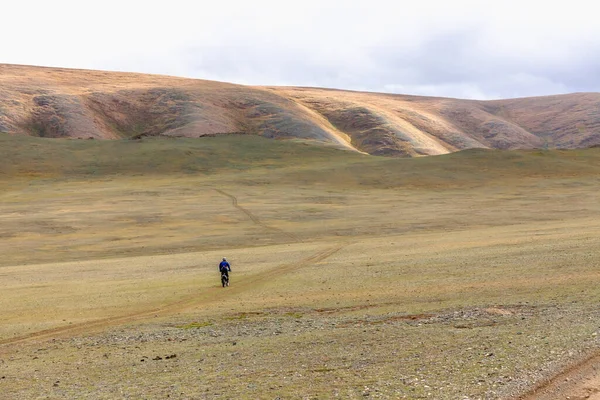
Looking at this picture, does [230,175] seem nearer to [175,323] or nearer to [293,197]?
[293,197]

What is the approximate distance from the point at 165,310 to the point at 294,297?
460 cm

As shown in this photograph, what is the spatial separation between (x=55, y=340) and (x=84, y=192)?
2783 inches

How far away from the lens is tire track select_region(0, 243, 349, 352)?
74.6 ft

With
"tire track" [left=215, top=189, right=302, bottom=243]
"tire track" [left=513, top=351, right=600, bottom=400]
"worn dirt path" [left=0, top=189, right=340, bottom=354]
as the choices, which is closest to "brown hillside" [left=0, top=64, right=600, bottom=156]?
"tire track" [left=215, top=189, right=302, bottom=243]

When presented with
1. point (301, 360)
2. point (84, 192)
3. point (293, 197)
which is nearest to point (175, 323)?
point (301, 360)

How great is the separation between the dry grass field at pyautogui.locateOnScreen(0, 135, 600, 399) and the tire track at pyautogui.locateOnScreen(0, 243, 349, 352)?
149 mm

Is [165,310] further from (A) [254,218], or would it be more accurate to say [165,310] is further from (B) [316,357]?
(A) [254,218]

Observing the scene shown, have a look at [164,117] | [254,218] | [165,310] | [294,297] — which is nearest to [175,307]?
[165,310]

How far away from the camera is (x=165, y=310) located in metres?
26.1

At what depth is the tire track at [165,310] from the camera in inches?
896

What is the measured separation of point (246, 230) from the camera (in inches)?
2384

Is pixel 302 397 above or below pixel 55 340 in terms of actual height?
above

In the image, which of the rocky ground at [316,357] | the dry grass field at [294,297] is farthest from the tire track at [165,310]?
the rocky ground at [316,357]

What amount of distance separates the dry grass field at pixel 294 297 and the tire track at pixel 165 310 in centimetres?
15
